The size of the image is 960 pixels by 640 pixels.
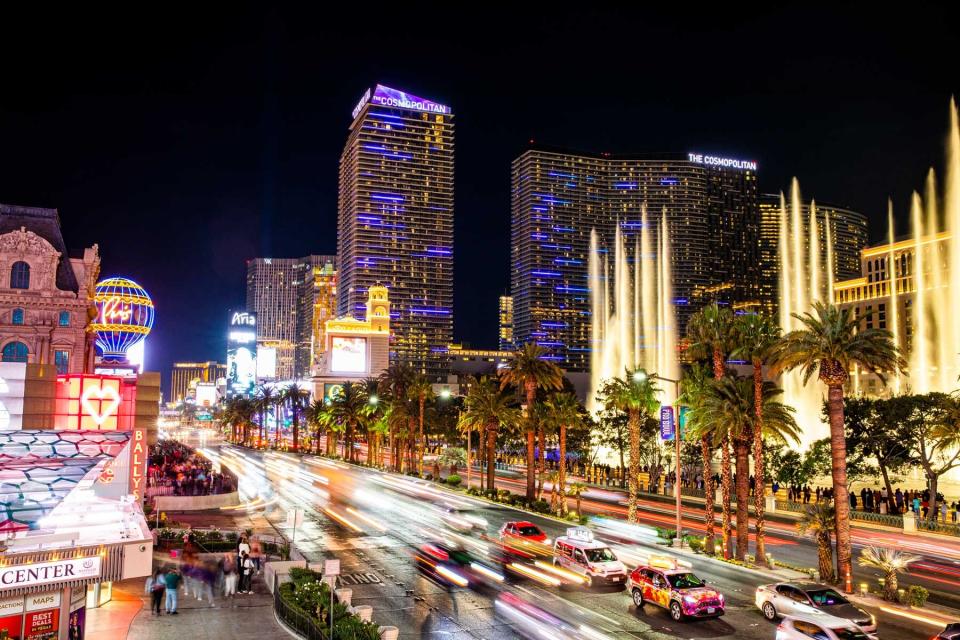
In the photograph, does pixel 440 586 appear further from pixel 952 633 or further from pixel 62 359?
pixel 62 359

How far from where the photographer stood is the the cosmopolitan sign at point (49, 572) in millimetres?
13703

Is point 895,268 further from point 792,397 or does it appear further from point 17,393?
point 17,393

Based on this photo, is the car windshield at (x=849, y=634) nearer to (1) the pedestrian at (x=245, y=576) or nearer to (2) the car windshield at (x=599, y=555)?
(2) the car windshield at (x=599, y=555)

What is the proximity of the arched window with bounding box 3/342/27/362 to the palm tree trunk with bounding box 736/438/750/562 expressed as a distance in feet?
207

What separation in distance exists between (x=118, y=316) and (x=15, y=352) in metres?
11.8

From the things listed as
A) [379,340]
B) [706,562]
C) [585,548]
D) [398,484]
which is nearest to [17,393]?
[585,548]

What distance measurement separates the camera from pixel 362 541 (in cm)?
3641

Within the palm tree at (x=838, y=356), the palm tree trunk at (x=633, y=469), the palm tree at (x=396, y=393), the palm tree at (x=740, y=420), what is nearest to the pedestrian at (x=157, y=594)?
the palm tree at (x=740, y=420)

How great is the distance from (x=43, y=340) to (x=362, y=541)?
159 ft

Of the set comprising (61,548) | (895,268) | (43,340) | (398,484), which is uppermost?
(895,268)

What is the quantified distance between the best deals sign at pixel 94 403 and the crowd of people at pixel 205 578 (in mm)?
6383

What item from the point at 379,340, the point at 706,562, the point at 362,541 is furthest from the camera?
the point at 379,340

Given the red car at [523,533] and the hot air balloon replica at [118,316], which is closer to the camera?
the red car at [523,533]

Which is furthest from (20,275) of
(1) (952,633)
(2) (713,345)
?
(1) (952,633)
